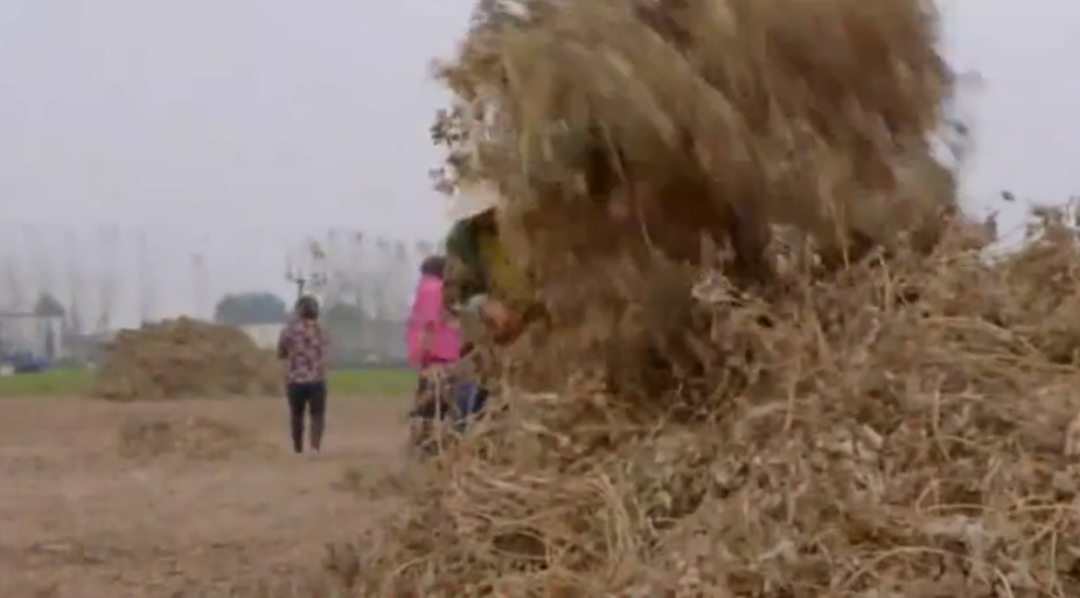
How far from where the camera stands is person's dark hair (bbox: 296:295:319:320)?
14.6 m

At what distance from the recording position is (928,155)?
5.72m

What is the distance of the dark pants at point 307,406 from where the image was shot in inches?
585

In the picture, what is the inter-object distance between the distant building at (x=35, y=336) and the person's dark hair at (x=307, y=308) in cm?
3436

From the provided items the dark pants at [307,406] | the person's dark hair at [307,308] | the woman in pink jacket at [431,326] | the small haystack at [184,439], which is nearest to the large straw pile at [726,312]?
the woman in pink jacket at [431,326]

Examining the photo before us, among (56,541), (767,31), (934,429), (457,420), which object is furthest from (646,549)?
(56,541)

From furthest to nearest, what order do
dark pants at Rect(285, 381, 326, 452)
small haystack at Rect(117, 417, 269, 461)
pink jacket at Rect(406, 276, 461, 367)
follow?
small haystack at Rect(117, 417, 269, 461) < dark pants at Rect(285, 381, 326, 452) < pink jacket at Rect(406, 276, 461, 367)

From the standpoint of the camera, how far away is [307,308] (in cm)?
1469

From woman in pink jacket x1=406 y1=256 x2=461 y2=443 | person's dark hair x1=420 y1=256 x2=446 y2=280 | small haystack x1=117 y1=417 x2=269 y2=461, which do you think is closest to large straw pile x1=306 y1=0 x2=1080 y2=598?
woman in pink jacket x1=406 y1=256 x2=461 y2=443

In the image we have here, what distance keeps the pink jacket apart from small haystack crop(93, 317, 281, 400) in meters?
23.2

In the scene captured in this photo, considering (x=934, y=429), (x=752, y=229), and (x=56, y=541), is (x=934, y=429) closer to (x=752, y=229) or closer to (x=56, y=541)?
(x=752, y=229)

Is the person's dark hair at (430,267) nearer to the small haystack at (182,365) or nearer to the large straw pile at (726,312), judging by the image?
the large straw pile at (726,312)

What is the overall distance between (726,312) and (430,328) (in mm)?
3879

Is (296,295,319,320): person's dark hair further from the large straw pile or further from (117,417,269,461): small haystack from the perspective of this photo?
the large straw pile

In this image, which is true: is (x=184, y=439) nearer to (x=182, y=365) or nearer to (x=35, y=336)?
(x=182, y=365)
